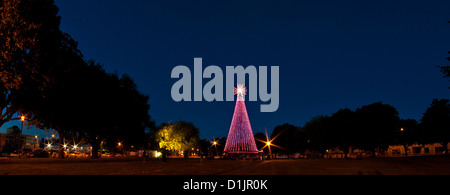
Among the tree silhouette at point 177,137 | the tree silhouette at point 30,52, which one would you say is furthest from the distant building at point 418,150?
the tree silhouette at point 30,52

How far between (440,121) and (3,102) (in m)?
78.4

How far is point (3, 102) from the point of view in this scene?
3378 centimetres

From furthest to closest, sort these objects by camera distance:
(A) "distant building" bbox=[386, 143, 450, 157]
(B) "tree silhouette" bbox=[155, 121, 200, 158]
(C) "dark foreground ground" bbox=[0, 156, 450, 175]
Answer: (A) "distant building" bbox=[386, 143, 450, 157] → (B) "tree silhouette" bbox=[155, 121, 200, 158] → (C) "dark foreground ground" bbox=[0, 156, 450, 175]

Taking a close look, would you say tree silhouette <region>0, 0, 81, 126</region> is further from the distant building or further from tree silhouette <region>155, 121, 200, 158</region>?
the distant building

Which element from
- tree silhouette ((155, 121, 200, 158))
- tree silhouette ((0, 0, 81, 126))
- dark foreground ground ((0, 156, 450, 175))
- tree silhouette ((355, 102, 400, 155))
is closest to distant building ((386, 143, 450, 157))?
tree silhouette ((355, 102, 400, 155))

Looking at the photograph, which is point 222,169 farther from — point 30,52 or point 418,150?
point 418,150

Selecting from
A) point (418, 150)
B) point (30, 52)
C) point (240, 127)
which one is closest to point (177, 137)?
point (240, 127)

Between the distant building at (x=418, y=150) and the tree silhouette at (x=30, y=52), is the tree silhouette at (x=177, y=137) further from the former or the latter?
the distant building at (x=418, y=150)

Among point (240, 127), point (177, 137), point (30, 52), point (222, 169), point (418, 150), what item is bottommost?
point (418, 150)

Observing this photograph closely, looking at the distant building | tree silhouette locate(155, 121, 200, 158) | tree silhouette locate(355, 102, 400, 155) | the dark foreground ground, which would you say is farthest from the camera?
the distant building

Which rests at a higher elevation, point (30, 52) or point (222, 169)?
point (30, 52)

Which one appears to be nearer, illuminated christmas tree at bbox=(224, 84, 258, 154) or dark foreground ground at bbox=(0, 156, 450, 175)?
dark foreground ground at bbox=(0, 156, 450, 175)
